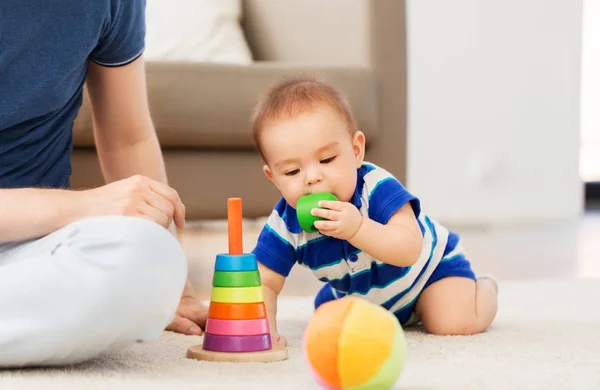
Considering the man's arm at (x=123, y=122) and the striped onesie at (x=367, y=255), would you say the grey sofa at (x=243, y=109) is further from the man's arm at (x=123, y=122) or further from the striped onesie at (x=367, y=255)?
the striped onesie at (x=367, y=255)

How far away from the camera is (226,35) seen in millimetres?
2338

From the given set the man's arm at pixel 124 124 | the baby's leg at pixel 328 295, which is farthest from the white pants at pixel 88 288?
the baby's leg at pixel 328 295

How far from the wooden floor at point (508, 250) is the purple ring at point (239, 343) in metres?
0.64

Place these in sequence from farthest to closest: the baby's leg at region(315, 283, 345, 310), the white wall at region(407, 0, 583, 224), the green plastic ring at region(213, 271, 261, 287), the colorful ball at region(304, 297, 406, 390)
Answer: the white wall at region(407, 0, 583, 224), the baby's leg at region(315, 283, 345, 310), the green plastic ring at region(213, 271, 261, 287), the colorful ball at region(304, 297, 406, 390)

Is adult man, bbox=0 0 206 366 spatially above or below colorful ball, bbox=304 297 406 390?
above

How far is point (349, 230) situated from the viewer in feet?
3.36

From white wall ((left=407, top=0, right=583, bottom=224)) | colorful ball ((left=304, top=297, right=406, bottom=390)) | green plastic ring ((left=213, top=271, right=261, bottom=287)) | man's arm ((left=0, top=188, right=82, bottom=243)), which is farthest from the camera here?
white wall ((left=407, top=0, right=583, bottom=224))

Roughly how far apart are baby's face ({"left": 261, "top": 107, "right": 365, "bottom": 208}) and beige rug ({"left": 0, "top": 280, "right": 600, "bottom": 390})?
202 millimetres

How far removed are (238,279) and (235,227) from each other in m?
0.07

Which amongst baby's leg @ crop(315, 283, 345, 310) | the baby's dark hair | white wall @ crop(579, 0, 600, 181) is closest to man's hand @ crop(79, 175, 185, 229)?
the baby's dark hair

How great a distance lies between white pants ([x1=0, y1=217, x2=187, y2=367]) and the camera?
81cm

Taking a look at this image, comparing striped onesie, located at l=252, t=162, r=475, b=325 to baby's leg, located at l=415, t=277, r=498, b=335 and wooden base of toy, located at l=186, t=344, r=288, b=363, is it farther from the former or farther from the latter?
wooden base of toy, located at l=186, t=344, r=288, b=363

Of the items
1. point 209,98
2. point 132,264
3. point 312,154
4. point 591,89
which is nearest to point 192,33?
point 209,98

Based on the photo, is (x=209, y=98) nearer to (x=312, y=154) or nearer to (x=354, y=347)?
(x=312, y=154)
